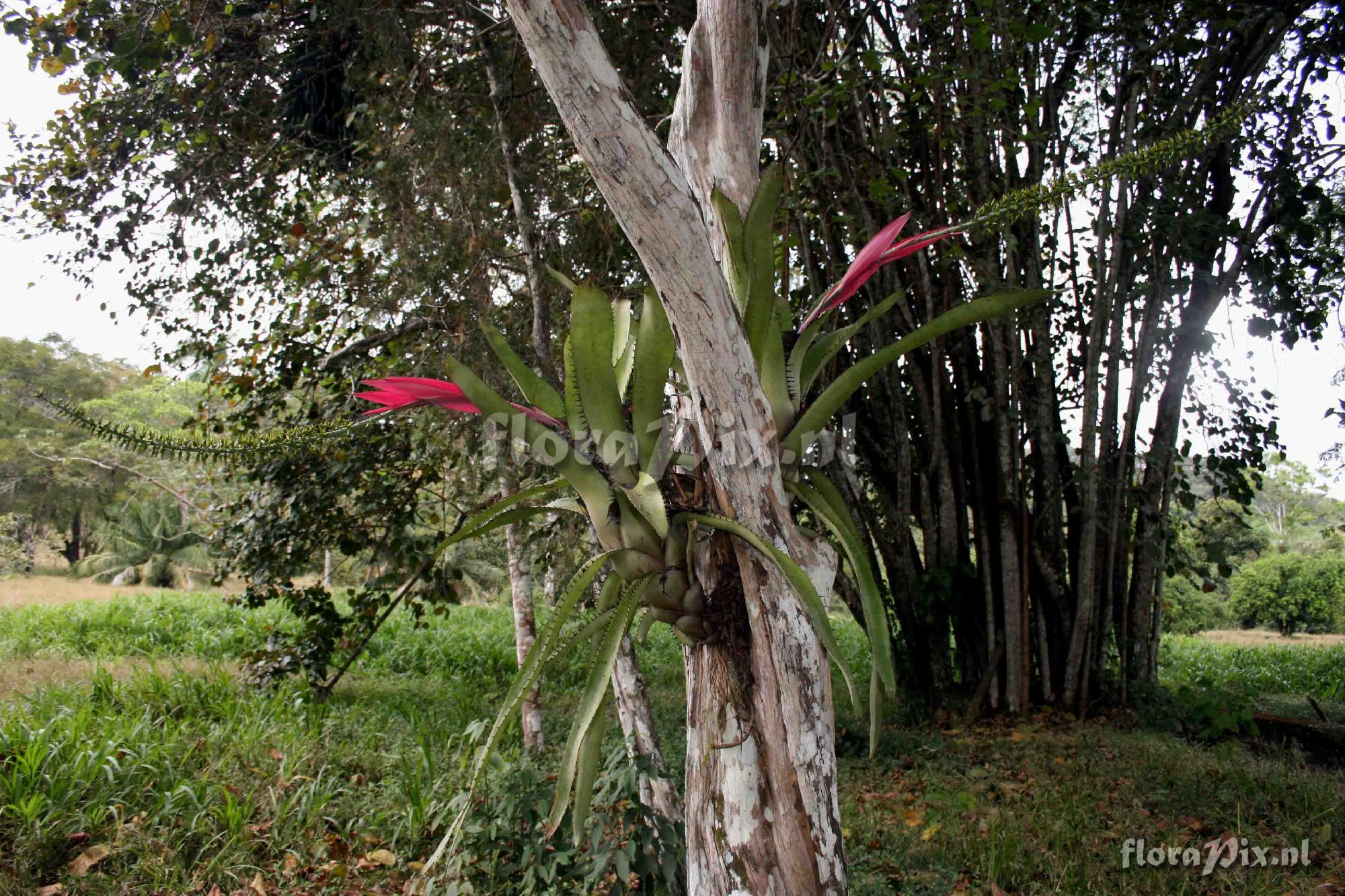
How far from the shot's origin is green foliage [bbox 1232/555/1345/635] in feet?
34.9

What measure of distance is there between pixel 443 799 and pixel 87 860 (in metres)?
1.08

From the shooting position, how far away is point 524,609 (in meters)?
3.83

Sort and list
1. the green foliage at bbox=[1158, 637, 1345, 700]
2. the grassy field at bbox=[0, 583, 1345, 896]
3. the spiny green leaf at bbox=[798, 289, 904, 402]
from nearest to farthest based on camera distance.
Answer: the spiny green leaf at bbox=[798, 289, 904, 402] → the grassy field at bbox=[0, 583, 1345, 896] → the green foliage at bbox=[1158, 637, 1345, 700]

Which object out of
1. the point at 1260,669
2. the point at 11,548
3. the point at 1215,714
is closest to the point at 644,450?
the point at 1215,714

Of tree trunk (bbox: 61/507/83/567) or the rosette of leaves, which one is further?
tree trunk (bbox: 61/507/83/567)

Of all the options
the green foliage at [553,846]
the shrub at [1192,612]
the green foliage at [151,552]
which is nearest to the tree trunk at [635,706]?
the green foliage at [553,846]

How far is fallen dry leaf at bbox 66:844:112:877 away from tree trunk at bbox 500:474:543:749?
1641 mm

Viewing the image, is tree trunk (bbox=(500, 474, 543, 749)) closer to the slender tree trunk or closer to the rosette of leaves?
the slender tree trunk

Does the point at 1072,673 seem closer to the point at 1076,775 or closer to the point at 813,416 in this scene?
the point at 1076,775

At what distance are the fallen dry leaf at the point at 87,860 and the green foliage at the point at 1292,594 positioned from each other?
12.7 m

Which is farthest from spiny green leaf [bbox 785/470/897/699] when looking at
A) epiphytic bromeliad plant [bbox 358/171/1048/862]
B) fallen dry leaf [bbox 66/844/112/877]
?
fallen dry leaf [bbox 66/844/112/877]

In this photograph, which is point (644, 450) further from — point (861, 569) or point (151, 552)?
point (151, 552)

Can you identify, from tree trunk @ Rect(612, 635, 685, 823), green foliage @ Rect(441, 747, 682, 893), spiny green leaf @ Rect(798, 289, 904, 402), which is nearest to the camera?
spiny green leaf @ Rect(798, 289, 904, 402)

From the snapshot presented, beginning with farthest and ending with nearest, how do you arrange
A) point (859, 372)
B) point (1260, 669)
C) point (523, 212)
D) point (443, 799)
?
point (1260, 669), point (523, 212), point (443, 799), point (859, 372)
